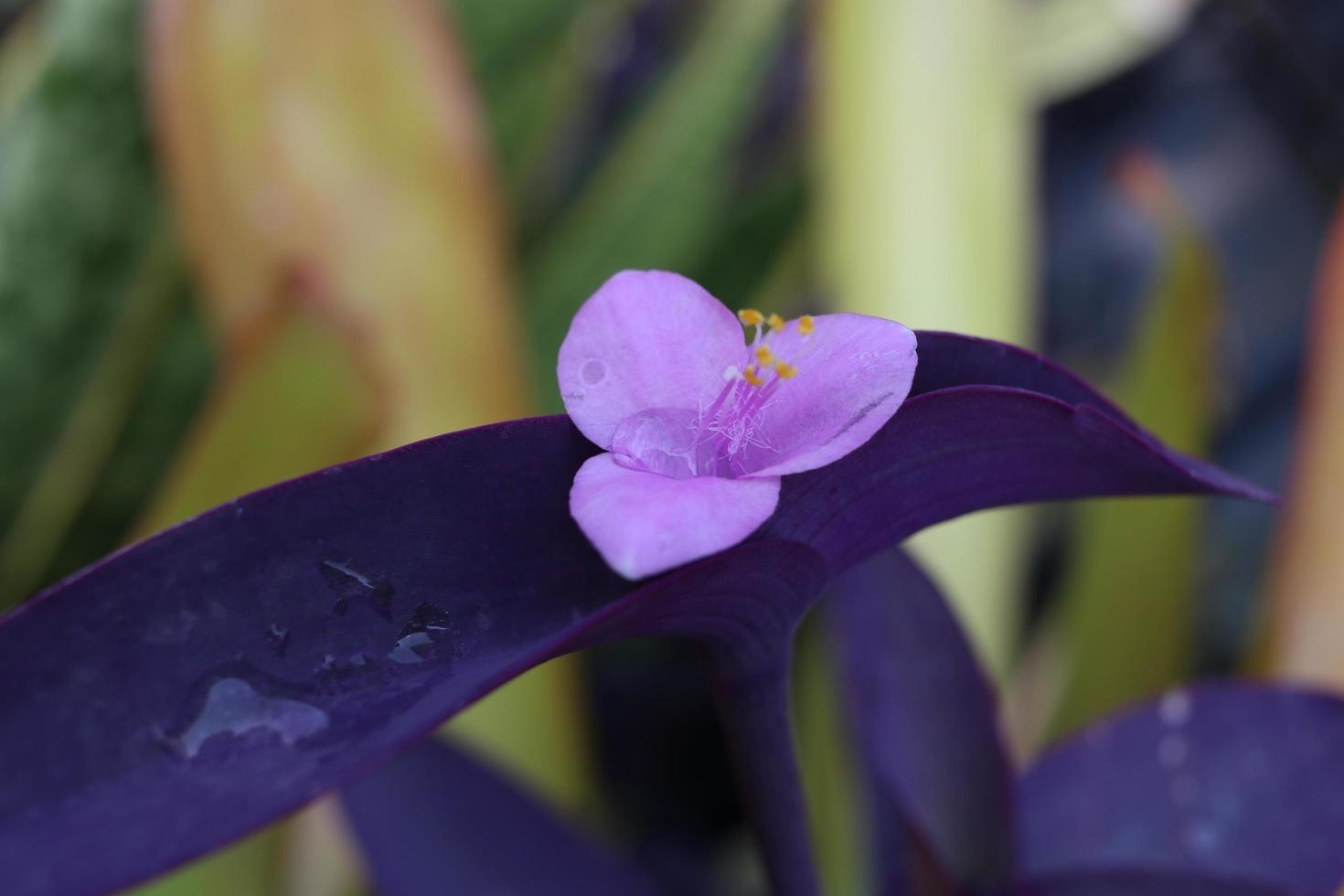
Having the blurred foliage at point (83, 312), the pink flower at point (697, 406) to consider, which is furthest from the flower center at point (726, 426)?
the blurred foliage at point (83, 312)

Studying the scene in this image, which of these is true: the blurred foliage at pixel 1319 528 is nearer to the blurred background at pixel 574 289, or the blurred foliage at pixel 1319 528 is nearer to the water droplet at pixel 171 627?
the blurred background at pixel 574 289

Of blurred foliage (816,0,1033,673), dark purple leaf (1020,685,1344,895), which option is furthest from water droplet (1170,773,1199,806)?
blurred foliage (816,0,1033,673)

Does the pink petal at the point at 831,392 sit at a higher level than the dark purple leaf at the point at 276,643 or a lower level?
higher

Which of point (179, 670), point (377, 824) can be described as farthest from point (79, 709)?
point (377, 824)

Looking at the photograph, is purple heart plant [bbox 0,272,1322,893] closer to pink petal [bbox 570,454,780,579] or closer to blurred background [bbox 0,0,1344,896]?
pink petal [bbox 570,454,780,579]

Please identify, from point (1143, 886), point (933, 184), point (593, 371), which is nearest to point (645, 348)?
point (593, 371)

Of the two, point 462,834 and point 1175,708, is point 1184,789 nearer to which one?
point 1175,708
